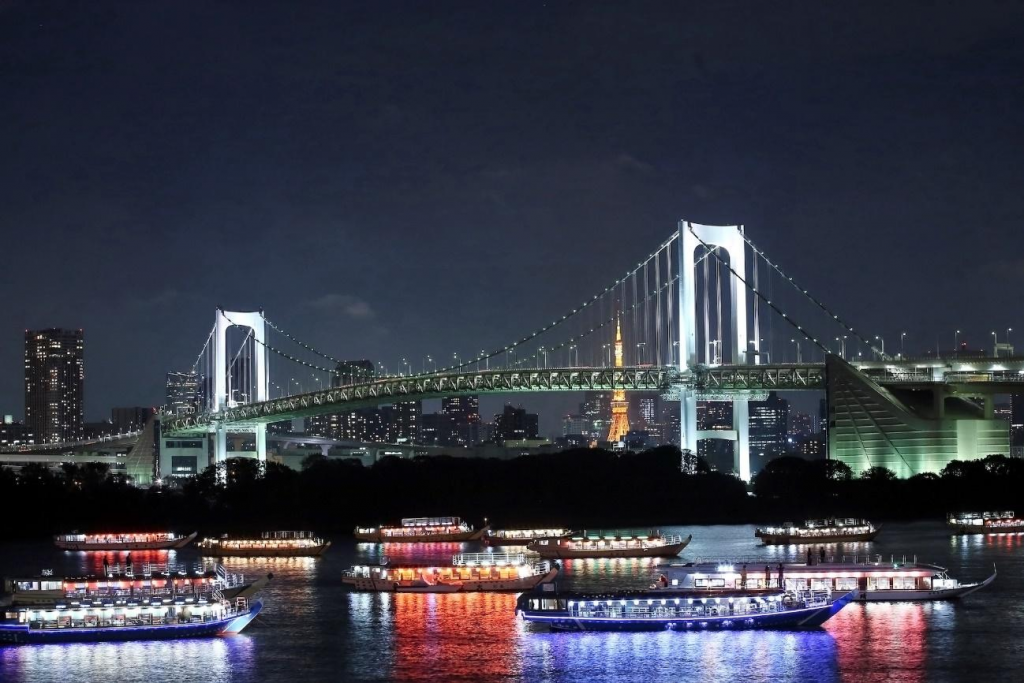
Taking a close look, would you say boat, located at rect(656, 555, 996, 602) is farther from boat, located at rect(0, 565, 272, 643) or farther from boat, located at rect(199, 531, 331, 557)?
boat, located at rect(199, 531, 331, 557)

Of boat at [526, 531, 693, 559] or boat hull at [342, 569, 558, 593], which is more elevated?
boat at [526, 531, 693, 559]

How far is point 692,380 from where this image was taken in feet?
248

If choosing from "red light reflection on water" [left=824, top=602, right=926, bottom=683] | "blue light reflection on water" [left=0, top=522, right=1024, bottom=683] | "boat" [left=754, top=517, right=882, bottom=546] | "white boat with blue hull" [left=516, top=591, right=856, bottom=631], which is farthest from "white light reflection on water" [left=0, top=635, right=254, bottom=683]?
"boat" [left=754, top=517, right=882, bottom=546]

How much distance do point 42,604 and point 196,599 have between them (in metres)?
3.85

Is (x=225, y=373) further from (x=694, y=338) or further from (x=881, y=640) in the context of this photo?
(x=881, y=640)

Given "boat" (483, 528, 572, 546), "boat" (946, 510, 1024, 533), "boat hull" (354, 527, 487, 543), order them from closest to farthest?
"boat" (483, 528, 572, 546)
"boat" (946, 510, 1024, 533)
"boat hull" (354, 527, 487, 543)

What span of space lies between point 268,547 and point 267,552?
0.35 metres

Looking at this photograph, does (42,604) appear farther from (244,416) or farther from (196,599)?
(244,416)

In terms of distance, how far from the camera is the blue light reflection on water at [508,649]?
34.2 m

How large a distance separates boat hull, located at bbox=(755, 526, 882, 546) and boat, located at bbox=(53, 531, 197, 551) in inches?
932

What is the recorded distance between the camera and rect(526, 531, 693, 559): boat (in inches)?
2301

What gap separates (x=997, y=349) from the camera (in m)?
81.1

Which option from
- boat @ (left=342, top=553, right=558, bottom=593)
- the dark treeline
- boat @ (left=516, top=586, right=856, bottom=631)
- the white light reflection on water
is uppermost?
the dark treeline

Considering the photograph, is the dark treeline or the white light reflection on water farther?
the dark treeline
